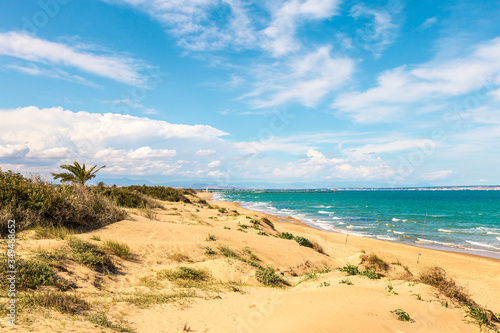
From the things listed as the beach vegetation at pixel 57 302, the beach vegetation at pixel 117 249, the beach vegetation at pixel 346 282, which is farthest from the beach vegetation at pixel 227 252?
the beach vegetation at pixel 57 302

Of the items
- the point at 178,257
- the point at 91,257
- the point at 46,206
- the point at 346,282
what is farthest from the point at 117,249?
the point at 346,282

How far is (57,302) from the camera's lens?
224 inches

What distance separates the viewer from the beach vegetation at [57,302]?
557 centimetres

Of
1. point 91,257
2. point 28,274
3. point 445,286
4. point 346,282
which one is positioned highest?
point 28,274

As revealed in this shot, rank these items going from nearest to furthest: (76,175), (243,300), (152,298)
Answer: (152,298) < (243,300) < (76,175)

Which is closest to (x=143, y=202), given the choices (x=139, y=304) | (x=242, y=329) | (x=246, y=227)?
(x=246, y=227)

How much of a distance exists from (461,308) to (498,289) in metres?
9.19

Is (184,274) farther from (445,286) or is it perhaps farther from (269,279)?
(445,286)

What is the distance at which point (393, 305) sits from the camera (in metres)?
7.30

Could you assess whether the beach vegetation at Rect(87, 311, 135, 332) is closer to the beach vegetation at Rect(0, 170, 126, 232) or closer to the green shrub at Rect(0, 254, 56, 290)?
the green shrub at Rect(0, 254, 56, 290)

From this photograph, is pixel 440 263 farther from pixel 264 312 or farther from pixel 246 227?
pixel 264 312

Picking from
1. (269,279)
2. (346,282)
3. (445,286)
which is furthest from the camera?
(269,279)

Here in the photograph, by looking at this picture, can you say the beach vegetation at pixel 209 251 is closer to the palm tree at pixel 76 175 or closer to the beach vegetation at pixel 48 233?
the beach vegetation at pixel 48 233

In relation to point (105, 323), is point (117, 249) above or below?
above
